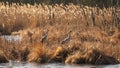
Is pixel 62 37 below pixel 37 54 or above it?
above

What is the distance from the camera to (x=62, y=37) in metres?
16.8

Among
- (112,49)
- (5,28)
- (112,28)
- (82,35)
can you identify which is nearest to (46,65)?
(112,49)

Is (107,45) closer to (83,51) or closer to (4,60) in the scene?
(83,51)

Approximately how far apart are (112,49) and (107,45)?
0.63m

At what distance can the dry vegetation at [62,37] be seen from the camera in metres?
14.2

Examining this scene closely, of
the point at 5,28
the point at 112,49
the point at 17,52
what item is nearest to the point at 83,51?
the point at 112,49

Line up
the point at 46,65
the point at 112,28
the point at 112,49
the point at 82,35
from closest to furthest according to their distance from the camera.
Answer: the point at 46,65 < the point at 112,49 < the point at 82,35 < the point at 112,28

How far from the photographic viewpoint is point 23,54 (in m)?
14.7

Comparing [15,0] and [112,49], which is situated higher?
[15,0]

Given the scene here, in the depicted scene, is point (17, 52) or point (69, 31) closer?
point (17, 52)

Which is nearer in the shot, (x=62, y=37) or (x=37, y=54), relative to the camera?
(x=37, y=54)

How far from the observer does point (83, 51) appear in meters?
14.2

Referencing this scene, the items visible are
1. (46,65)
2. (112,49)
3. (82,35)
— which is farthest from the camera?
(82,35)

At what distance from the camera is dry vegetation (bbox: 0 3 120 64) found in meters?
14.2
